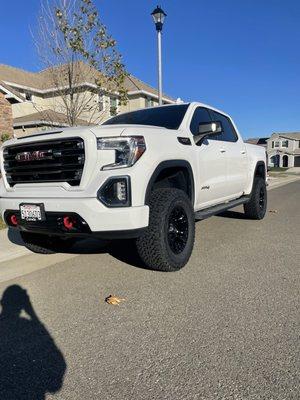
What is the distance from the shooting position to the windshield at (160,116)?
5426mm

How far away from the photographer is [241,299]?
12.9 feet

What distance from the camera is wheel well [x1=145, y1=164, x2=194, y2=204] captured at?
4711 millimetres

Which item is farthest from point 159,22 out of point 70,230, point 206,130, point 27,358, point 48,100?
point 27,358

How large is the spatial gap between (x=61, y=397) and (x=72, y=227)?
6.30 feet

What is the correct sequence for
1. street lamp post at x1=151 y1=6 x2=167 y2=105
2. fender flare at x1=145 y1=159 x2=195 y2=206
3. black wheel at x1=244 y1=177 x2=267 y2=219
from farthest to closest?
street lamp post at x1=151 y1=6 x2=167 y2=105 → black wheel at x1=244 y1=177 x2=267 y2=219 → fender flare at x1=145 y1=159 x2=195 y2=206

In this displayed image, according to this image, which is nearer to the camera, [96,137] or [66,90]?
[96,137]

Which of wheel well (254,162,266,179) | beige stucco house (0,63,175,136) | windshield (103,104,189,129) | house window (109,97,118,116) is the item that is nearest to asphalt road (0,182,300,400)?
windshield (103,104,189,129)

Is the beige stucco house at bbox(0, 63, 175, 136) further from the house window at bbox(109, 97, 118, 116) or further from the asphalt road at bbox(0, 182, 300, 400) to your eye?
the asphalt road at bbox(0, 182, 300, 400)

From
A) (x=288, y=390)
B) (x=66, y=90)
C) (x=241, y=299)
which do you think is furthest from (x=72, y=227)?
(x=66, y=90)

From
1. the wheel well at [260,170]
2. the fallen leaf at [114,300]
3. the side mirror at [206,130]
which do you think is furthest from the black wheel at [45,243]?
the wheel well at [260,170]

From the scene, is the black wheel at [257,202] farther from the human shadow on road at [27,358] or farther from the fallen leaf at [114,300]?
A: the human shadow on road at [27,358]

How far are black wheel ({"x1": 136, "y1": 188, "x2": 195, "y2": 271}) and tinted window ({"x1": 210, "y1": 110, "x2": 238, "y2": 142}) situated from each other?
6.78 ft

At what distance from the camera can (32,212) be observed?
4.38 meters

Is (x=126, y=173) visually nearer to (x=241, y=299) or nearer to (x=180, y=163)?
(x=180, y=163)
